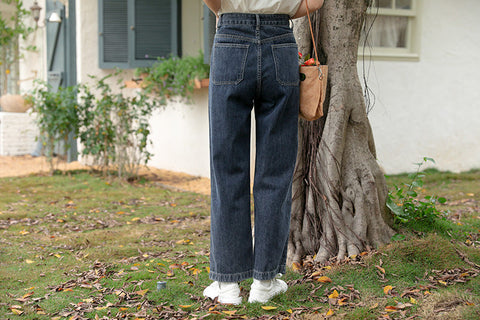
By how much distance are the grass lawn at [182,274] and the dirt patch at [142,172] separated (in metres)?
2.20

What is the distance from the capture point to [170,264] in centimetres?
392

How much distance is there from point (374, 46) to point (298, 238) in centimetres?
498

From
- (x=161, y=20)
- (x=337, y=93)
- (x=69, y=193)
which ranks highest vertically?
(x=161, y=20)

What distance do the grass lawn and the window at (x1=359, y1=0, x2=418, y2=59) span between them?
3.09 m

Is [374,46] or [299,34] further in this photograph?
[374,46]

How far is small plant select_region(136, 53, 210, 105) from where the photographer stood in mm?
7751

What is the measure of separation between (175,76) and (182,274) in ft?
15.5

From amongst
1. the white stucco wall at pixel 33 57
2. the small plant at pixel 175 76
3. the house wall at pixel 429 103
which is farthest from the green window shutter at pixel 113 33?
the white stucco wall at pixel 33 57

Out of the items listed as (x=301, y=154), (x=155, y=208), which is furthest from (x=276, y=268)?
(x=155, y=208)

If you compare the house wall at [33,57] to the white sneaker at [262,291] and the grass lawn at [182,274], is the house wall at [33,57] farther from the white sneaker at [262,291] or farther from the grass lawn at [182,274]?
the white sneaker at [262,291]

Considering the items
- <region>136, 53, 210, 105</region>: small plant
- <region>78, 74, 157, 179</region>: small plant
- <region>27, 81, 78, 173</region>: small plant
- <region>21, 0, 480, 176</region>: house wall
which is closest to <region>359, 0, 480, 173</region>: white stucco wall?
<region>21, 0, 480, 176</region>: house wall

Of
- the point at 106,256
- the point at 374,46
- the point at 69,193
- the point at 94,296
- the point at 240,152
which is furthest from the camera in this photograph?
the point at 374,46

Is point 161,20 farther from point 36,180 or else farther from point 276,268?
point 276,268

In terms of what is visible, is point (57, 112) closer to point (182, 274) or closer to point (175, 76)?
point (175, 76)
